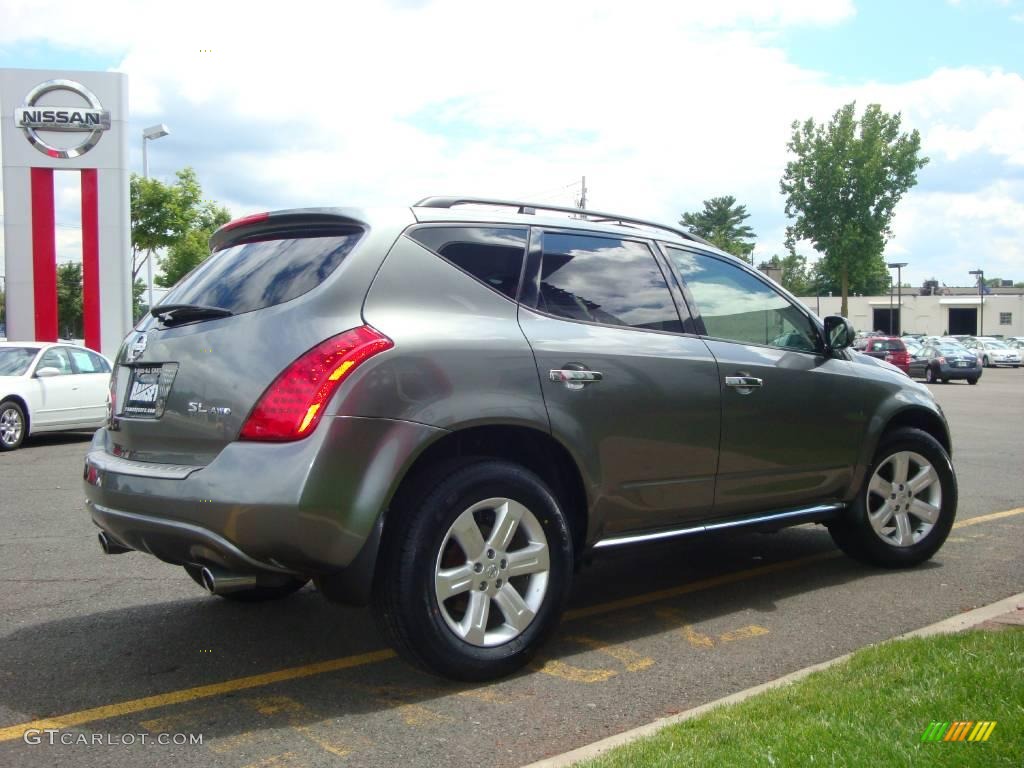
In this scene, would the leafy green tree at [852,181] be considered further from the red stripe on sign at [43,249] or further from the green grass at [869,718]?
the green grass at [869,718]

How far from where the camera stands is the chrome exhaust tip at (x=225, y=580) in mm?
3738

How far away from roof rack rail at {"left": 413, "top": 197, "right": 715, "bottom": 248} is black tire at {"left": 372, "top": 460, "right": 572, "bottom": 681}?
3.92 ft

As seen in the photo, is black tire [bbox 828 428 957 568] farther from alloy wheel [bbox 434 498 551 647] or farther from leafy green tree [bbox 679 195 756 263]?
leafy green tree [bbox 679 195 756 263]

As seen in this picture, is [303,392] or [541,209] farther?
[541,209]

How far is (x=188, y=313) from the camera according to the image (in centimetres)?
413

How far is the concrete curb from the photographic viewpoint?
10.9ft

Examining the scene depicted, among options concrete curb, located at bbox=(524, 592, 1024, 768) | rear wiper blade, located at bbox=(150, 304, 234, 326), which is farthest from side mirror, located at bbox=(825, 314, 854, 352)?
rear wiper blade, located at bbox=(150, 304, 234, 326)

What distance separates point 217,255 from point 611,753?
2.73 metres

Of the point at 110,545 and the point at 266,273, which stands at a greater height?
the point at 266,273

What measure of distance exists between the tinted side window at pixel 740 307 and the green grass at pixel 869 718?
1835mm

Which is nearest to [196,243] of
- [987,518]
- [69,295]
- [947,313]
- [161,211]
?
[161,211]

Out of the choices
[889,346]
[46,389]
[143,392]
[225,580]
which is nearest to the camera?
[225,580]

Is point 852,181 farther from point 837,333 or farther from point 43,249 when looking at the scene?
point 837,333

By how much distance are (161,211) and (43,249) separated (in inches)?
463
